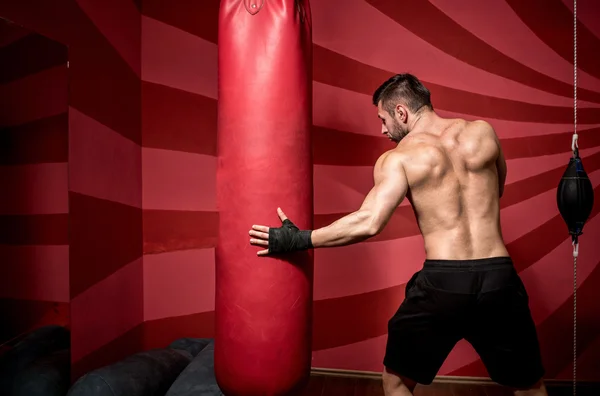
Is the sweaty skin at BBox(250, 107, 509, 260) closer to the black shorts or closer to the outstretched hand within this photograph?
the black shorts

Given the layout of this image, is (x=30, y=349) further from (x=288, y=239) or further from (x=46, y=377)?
(x=288, y=239)

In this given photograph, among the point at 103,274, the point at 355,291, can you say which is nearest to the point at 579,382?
the point at 355,291

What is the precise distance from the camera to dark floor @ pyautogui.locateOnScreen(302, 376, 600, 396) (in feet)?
8.11

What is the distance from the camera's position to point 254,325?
1385 mm

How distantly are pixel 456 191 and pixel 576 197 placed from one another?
577 mm

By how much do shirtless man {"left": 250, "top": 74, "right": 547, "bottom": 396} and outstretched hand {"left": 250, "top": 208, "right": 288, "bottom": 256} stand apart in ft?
0.64

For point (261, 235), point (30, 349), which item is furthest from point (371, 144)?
point (30, 349)

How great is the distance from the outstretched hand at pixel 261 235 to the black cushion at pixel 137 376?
0.95 metres

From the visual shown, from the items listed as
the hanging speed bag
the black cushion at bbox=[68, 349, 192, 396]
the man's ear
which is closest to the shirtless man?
the man's ear

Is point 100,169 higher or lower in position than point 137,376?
higher

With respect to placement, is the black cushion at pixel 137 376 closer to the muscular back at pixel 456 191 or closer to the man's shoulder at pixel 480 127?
the muscular back at pixel 456 191

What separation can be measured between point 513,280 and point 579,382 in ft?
5.29

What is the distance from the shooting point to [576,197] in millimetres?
1686

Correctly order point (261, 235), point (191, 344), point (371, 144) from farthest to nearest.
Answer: point (371, 144) → point (191, 344) → point (261, 235)
